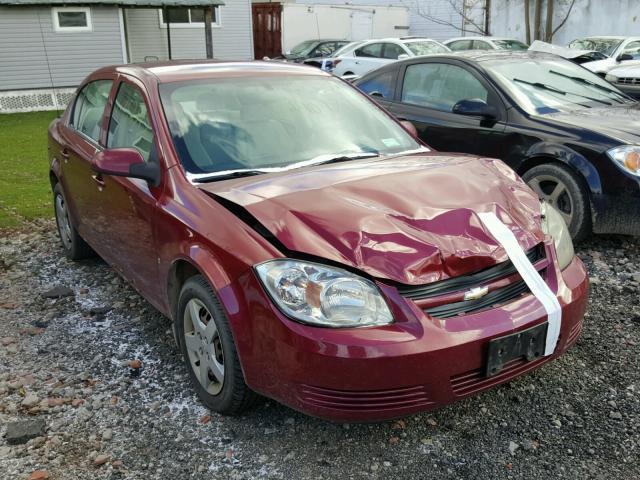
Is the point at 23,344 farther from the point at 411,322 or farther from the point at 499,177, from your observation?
the point at 499,177

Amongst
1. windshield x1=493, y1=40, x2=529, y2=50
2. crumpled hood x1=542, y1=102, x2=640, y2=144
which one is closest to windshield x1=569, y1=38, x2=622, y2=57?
windshield x1=493, y1=40, x2=529, y2=50

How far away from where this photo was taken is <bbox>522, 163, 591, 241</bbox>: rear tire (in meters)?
4.83

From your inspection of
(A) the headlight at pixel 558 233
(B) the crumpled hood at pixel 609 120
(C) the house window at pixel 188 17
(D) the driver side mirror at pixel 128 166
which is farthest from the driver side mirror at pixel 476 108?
(C) the house window at pixel 188 17

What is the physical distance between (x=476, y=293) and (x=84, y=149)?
117 inches

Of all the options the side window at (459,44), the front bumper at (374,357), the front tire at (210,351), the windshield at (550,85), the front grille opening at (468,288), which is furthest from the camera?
the side window at (459,44)

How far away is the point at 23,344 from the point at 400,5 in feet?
108

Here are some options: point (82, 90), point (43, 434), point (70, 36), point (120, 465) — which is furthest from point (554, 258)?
point (70, 36)

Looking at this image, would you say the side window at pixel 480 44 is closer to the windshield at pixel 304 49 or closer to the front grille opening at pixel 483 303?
the windshield at pixel 304 49

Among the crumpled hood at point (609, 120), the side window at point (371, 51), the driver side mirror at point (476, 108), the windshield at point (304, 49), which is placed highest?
the driver side mirror at point (476, 108)

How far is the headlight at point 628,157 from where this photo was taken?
4.58 m

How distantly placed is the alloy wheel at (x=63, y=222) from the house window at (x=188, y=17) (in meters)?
16.1

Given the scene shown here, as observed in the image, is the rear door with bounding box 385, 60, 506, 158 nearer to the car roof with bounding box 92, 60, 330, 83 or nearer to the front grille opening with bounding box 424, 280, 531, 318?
the car roof with bounding box 92, 60, 330, 83

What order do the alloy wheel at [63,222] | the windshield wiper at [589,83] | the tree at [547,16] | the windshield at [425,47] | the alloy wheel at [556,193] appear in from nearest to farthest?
the alloy wheel at [556,193], the alloy wheel at [63,222], the windshield wiper at [589,83], the windshield at [425,47], the tree at [547,16]

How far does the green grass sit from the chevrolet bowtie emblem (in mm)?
5258
